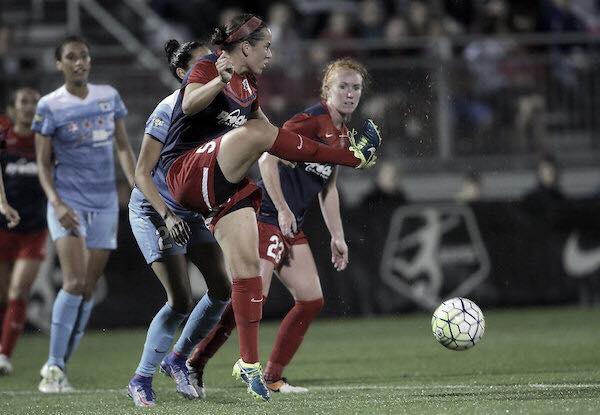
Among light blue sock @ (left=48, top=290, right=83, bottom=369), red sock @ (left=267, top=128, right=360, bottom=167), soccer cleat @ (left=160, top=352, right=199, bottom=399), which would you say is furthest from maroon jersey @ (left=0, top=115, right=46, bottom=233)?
red sock @ (left=267, top=128, right=360, bottom=167)

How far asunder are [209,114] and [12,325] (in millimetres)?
4024

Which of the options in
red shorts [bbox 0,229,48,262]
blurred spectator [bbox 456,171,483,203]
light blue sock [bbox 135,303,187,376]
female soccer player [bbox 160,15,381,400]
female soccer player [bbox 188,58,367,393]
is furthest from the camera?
blurred spectator [bbox 456,171,483,203]

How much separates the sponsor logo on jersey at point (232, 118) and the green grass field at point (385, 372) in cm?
161

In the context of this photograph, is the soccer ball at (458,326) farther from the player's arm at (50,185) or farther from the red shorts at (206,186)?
the player's arm at (50,185)

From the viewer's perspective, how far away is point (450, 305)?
26.4 feet

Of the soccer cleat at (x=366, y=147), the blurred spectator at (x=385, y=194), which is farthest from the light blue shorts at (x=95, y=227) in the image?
the blurred spectator at (x=385, y=194)

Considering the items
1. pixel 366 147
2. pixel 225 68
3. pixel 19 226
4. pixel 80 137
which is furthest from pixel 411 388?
pixel 19 226

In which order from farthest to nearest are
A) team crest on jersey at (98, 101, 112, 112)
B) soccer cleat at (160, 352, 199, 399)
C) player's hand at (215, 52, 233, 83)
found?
team crest on jersey at (98, 101, 112, 112), soccer cleat at (160, 352, 199, 399), player's hand at (215, 52, 233, 83)

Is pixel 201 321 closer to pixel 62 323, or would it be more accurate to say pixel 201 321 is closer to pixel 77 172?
pixel 62 323

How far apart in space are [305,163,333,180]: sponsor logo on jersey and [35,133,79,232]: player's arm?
67.8 inches

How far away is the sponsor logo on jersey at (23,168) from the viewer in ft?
36.2

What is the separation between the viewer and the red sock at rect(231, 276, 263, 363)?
23.1 feet

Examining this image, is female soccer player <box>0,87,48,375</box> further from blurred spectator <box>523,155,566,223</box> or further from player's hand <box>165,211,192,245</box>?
blurred spectator <box>523,155,566,223</box>

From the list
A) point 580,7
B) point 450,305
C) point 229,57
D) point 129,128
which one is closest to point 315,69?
point 129,128
